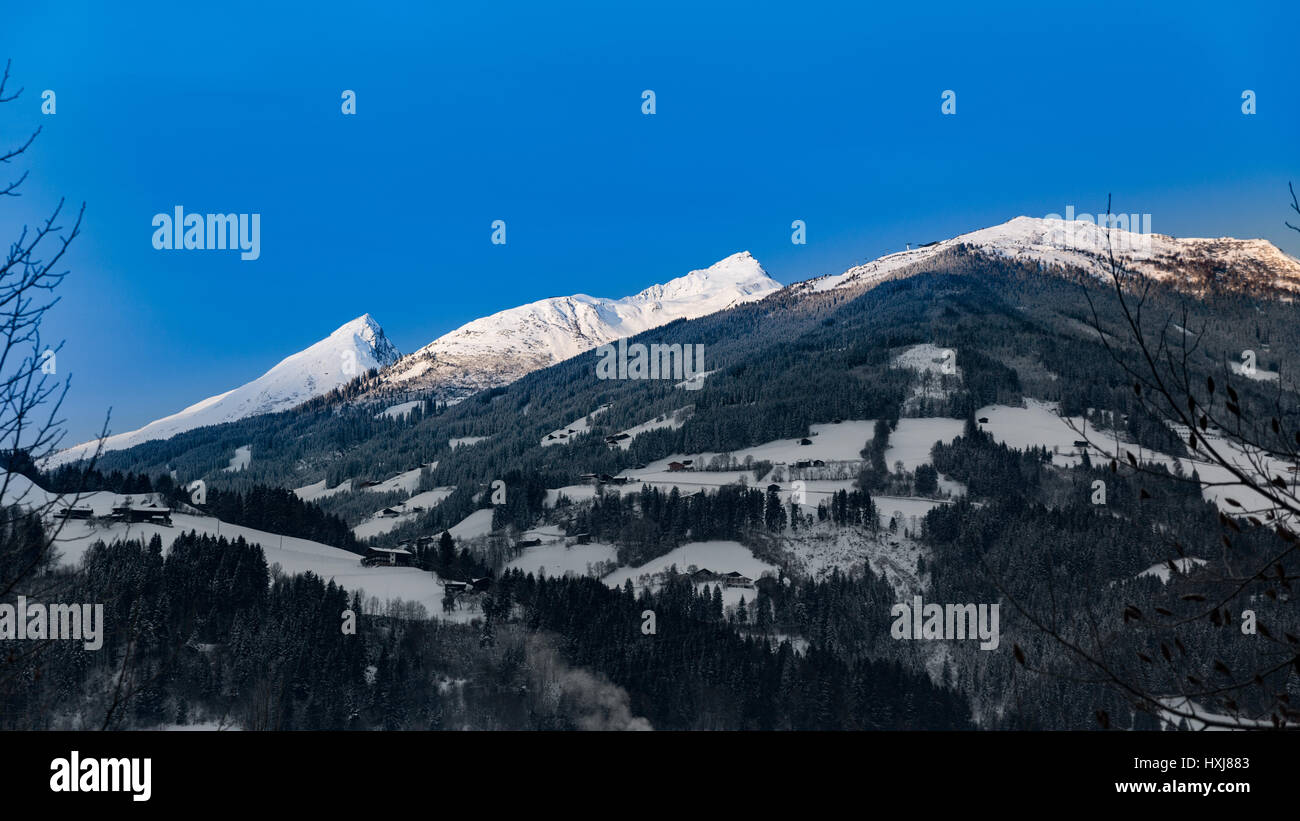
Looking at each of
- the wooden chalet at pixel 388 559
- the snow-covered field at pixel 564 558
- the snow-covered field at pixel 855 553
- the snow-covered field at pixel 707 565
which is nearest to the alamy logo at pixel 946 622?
the snow-covered field at pixel 855 553

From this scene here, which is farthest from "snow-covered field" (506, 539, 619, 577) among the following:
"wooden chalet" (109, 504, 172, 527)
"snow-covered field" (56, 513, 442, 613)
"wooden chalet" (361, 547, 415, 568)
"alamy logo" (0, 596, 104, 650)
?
"alamy logo" (0, 596, 104, 650)

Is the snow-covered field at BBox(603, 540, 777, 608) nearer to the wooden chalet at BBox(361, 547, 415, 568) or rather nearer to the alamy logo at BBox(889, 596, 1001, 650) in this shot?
the alamy logo at BBox(889, 596, 1001, 650)
